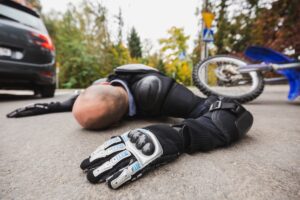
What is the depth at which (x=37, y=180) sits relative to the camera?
1.86 feet

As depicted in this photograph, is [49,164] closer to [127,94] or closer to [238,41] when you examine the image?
[127,94]

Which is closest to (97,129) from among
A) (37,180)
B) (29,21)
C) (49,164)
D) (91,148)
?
(91,148)

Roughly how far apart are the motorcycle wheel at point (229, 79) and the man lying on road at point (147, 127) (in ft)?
3.95

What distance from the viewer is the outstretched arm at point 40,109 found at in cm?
150

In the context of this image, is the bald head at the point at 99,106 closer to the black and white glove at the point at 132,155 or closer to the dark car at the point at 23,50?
the black and white glove at the point at 132,155

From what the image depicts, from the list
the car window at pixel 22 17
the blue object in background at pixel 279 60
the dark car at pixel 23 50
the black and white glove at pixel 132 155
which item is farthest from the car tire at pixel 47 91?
the black and white glove at pixel 132 155

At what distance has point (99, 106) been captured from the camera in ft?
3.14

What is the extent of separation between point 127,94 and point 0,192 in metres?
0.70

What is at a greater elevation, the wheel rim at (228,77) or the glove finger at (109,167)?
the wheel rim at (228,77)

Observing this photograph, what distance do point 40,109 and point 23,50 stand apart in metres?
1.38

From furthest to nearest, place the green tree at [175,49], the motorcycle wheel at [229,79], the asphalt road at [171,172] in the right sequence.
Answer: the green tree at [175,49] → the motorcycle wheel at [229,79] → the asphalt road at [171,172]

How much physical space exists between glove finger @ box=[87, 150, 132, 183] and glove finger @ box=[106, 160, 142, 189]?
0.08ft

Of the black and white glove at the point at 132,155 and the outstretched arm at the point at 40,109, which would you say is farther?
the outstretched arm at the point at 40,109

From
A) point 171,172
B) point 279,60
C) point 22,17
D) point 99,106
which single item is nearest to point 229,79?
point 279,60
